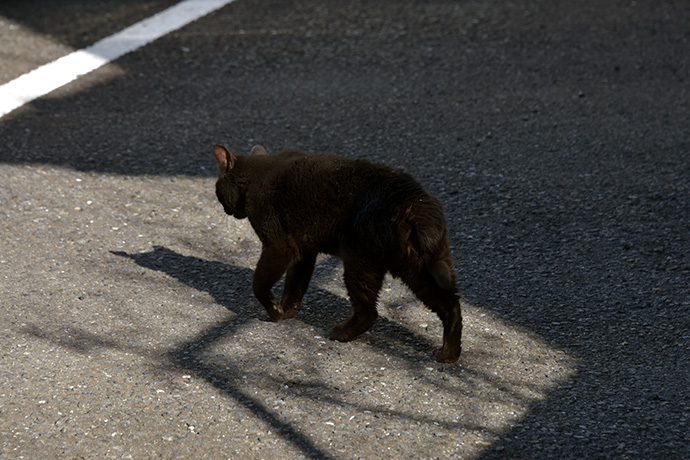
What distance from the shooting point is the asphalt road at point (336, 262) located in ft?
13.7

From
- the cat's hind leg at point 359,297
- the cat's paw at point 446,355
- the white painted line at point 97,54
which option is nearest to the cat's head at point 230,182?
the cat's hind leg at point 359,297

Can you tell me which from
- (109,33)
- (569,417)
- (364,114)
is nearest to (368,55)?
(364,114)

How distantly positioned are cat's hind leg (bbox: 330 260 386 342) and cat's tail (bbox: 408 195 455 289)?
12.2 inches

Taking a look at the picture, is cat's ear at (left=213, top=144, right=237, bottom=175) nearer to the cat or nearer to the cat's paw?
the cat

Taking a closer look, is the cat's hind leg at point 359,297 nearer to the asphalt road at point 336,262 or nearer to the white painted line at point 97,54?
the asphalt road at point 336,262

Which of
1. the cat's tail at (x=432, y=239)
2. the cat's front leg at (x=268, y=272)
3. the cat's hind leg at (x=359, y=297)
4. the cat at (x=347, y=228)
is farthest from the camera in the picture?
the cat's front leg at (x=268, y=272)

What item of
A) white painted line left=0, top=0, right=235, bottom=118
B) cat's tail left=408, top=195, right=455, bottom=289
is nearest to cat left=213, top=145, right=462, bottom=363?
cat's tail left=408, top=195, right=455, bottom=289

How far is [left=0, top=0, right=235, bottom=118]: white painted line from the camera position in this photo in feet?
28.3

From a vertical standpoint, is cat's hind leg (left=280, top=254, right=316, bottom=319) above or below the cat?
below

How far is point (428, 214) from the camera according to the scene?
14.5 feet

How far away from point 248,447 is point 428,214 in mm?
1402

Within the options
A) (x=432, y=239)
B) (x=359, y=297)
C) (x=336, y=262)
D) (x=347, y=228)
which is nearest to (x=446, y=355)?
(x=359, y=297)

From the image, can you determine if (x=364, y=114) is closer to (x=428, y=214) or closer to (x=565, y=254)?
(x=565, y=254)

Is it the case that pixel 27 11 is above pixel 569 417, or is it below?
below
